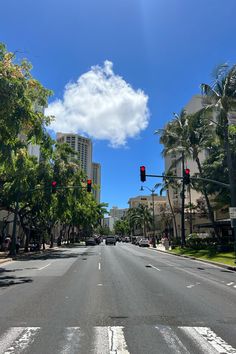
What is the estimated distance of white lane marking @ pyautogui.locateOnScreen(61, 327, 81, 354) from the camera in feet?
20.0

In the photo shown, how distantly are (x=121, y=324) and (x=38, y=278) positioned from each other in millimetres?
9393

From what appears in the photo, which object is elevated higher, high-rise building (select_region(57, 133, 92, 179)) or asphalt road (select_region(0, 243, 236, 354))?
high-rise building (select_region(57, 133, 92, 179))

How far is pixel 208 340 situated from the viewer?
668 cm

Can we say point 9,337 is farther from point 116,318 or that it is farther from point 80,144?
point 80,144

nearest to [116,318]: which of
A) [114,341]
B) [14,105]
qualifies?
[114,341]

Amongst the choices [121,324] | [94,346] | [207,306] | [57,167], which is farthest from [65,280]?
[57,167]

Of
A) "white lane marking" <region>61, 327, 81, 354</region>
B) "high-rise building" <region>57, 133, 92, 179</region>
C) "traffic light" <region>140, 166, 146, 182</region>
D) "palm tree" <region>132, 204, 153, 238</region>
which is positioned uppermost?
"high-rise building" <region>57, 133, 92, 179</region>

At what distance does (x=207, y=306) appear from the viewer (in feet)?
33.3

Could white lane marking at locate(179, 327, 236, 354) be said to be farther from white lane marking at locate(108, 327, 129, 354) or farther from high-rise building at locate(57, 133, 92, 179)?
high-rise building at locate(57, 133, 92, 179)

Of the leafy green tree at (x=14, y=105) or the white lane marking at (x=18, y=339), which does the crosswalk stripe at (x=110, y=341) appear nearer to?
the white lane marking at (x=18, y=339)

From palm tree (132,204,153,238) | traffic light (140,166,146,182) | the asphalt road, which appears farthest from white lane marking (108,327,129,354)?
palm tree (132,204,153,238)

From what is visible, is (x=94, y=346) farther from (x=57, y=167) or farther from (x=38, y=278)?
(x=57, y=167)

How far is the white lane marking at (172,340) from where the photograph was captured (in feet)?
20.1

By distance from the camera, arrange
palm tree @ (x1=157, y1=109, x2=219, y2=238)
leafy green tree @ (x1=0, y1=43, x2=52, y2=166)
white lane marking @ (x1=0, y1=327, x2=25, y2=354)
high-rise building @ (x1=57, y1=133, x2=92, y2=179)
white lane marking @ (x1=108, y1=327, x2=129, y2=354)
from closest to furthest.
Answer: white lane marking @ (x1=108, y1=327, x2=129, y2=354)
white lane marking @ (x1=0, y1=327, x2=25, y2=354)
leafy green tree @ (x1=0, y1=43, x2=52, y2=166)
palm tree @ (x1=157, y1=109, x2=219, y2=238)
high-rise building @ (x1=57, y1=133, x2=92, y2=179)
